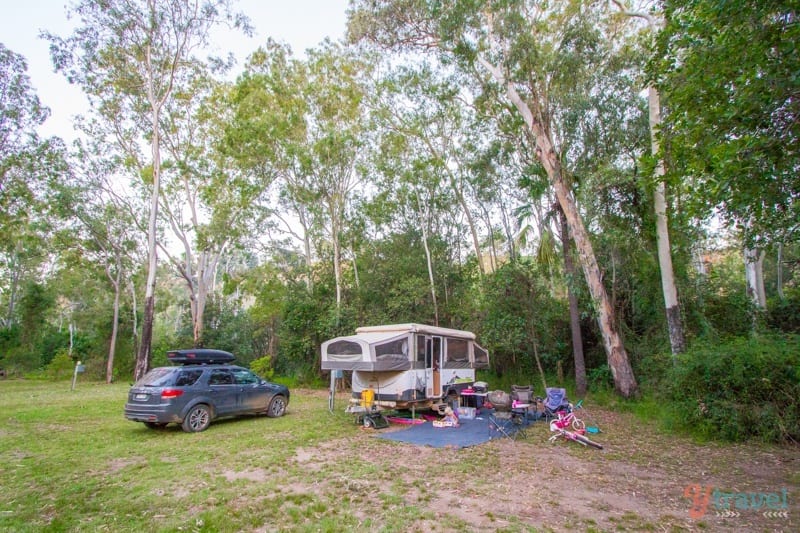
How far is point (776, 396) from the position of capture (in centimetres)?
698

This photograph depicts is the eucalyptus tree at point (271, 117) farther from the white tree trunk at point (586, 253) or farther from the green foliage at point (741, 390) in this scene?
the green foliage at point (741, 390)

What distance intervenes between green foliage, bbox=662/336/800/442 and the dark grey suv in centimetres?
863

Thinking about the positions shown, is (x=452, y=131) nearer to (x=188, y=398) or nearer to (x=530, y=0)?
(x=530, y=0)

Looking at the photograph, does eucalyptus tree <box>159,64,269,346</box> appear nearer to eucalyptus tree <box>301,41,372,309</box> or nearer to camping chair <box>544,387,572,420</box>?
eucalyptus tree <box>301,41,372,309</box>

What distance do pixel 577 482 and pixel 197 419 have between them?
6.93 meters

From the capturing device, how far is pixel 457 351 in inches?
427

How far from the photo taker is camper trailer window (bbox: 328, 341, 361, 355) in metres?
8.75

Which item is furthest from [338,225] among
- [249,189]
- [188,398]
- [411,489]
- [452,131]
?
[411,489]

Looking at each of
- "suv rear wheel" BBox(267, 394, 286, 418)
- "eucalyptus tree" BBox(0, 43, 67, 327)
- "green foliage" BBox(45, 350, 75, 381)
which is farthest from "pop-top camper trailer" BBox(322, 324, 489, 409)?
"green foliage" BBox(45, 350, 75, 381)

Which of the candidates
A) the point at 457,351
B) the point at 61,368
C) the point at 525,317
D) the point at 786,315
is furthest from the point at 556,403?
the point at 61,368

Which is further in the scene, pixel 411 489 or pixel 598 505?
pixel 411 489

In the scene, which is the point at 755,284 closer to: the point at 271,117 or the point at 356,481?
the point at 356,481

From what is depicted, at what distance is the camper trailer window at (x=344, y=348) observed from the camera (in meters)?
8.75

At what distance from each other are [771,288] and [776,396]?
1557 cm
